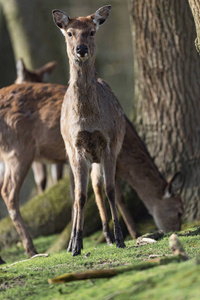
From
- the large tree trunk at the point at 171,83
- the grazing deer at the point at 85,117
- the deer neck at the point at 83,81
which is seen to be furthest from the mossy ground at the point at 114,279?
the large tree trunk at the point at 171,83

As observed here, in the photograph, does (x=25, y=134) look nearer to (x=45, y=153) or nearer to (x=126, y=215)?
(x=45, y=153)

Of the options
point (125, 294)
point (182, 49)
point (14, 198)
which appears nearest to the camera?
point (125, 294)

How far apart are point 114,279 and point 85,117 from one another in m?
2.38

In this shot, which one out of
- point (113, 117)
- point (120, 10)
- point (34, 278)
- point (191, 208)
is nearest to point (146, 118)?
point (191, 208)

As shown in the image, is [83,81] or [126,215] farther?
[126,215]

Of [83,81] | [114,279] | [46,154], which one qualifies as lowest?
[114,279]

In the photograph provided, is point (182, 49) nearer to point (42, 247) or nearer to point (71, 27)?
point (71, 27)

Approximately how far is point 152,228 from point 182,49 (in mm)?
2638

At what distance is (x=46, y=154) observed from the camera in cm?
761

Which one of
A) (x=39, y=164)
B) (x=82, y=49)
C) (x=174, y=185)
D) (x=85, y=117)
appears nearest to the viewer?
(x=82, y=49)

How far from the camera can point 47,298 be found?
3.40m

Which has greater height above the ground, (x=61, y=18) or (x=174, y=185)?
(x=61, y=18)

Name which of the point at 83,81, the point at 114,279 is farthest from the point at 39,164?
the point at 114,279

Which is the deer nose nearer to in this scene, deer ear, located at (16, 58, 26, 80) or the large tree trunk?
the large tree trunk
